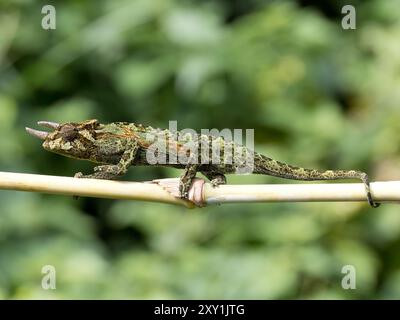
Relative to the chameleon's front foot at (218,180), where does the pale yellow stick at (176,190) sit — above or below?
below

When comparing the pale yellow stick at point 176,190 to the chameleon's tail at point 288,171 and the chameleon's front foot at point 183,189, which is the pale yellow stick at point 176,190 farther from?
the chameleon's tail at point 288,171

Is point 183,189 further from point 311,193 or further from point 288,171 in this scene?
point 288,171

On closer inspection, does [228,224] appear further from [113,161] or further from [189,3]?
[113,161]
